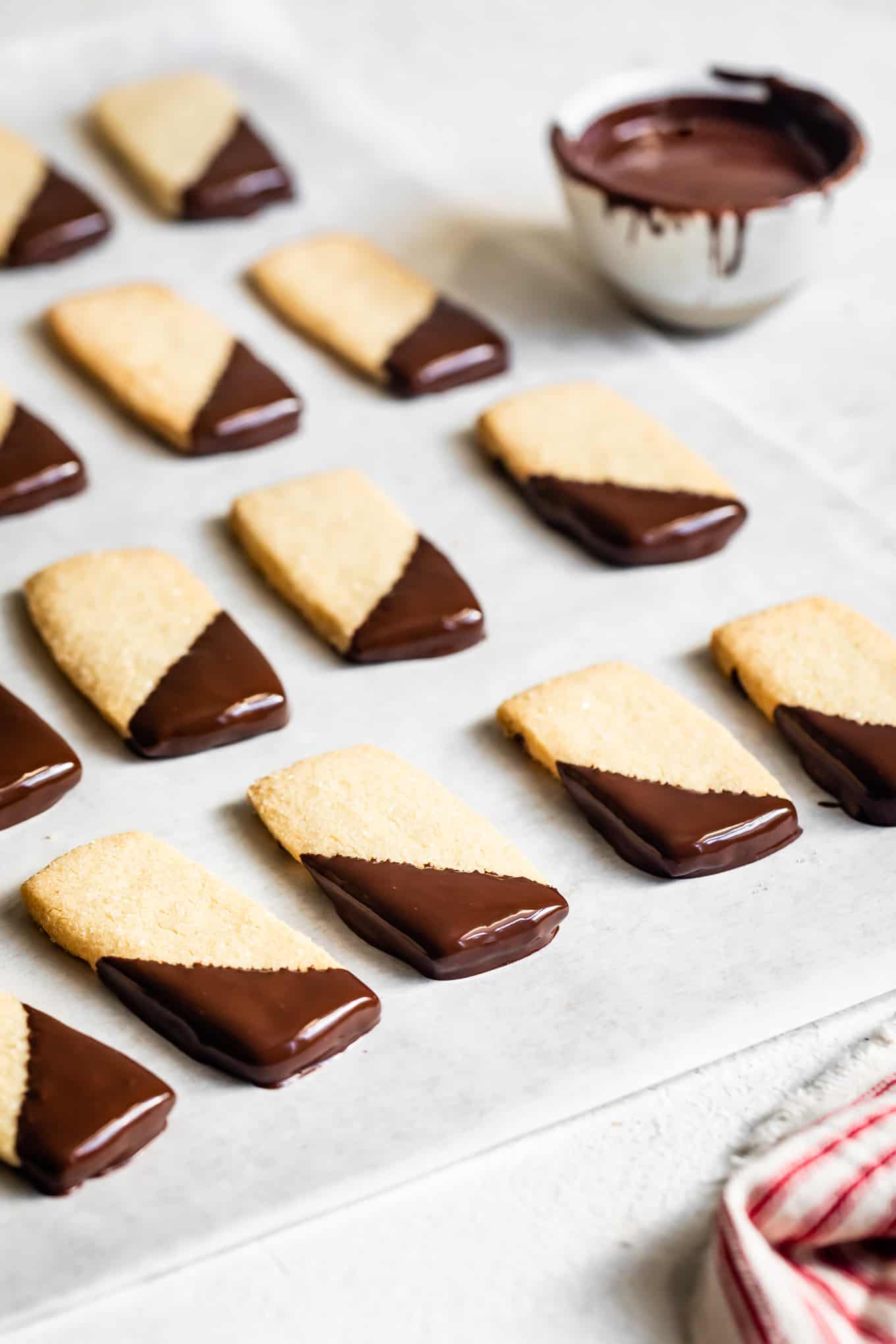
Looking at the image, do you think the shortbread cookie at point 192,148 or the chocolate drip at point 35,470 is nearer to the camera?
the chocolate drip at point 35,470

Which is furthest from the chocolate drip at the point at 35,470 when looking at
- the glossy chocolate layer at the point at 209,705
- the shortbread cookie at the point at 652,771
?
the shortbread cookie at the point at 652,771

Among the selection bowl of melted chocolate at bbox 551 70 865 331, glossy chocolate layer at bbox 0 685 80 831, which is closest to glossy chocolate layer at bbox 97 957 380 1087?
glossy chocolate layer at bbox 0 685 80 831

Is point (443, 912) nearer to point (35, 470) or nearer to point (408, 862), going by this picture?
point (408, 862)

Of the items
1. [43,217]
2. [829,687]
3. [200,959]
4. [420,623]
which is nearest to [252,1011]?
[200,959]

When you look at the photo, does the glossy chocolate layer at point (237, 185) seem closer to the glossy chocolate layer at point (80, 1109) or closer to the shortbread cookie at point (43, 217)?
the shortbread cookie at point (43, 217)

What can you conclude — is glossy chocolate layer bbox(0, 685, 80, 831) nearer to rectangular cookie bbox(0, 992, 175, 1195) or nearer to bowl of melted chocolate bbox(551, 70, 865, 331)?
rectangular cookie bbox(0, 992, 175, 1195)

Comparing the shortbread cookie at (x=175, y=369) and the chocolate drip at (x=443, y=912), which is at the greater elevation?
the shortbread cookie at (x=175, y=369)

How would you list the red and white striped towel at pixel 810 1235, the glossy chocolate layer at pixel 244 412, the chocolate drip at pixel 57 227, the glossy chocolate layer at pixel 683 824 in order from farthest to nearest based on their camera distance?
the chocolate drip at pixel 57 227
the glossy chocolate layer at pixel 244 412
the glossy chocolate layer at pixel 683 824
the red and white striped towel at pixel 810 1235
